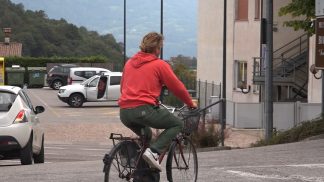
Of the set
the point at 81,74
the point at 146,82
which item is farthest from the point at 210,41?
the point at 146,82

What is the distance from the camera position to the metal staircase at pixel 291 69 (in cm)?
3353

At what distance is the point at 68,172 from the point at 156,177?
3472 millimetres

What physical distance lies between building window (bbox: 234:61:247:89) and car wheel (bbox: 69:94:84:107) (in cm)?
849

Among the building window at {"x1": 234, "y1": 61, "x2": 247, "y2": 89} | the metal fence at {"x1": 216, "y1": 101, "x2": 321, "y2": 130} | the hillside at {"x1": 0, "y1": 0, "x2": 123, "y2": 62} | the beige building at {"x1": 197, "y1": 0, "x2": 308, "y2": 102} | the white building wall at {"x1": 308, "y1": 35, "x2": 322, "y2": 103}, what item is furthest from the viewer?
the hillside at {"x1": 0, "y1": 0, "x2": 123, "y2": 62}

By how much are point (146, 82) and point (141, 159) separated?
80 cm

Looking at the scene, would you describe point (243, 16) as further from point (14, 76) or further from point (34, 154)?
point (14, 76)

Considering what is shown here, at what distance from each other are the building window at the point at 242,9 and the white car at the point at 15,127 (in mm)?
24994

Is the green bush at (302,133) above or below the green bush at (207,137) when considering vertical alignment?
above

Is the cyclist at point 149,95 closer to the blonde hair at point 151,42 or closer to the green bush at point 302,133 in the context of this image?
the blonde hair at point 151,42

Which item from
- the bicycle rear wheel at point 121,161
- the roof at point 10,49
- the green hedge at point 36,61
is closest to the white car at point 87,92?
the green hedge at point 36,61

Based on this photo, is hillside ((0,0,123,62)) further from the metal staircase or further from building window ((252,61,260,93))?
the metal staircase

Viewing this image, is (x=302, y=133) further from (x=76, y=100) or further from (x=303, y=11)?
(x=76, y=100)

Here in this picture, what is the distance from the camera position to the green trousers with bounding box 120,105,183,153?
8047 mm

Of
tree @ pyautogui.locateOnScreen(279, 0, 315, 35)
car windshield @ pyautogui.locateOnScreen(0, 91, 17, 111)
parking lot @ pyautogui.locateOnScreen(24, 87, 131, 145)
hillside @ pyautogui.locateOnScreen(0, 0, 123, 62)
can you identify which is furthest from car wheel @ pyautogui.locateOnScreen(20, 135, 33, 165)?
hillside @ pyautogui.locateOnScreen(0, 0, 123, 62)
